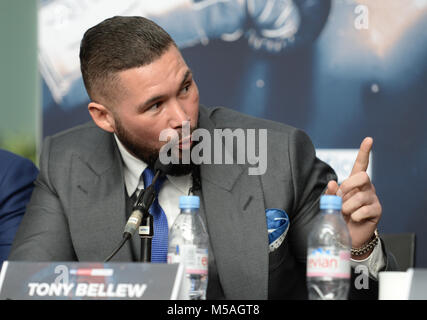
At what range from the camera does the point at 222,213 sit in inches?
71.2

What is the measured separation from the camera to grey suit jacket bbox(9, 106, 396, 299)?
175 cm

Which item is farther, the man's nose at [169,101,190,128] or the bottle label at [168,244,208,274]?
the man's nose at [169,101,190,128]

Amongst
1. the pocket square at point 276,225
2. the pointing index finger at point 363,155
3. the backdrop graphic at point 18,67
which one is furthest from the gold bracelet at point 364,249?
the backdrop graphic at point 18,67

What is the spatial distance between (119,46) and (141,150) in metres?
0.32

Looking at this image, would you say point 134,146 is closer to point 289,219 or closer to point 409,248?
point 289,219

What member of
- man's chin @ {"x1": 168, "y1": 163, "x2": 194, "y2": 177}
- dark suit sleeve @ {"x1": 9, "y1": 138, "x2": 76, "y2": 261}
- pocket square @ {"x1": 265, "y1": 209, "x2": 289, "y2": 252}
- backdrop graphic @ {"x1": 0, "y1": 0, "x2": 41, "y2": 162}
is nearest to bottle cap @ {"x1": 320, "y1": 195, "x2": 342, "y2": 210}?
pocket square @ {"x1": 265, "y1": 209, "x2": 289, "y2": 252}

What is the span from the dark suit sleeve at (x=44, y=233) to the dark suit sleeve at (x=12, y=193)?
204mm

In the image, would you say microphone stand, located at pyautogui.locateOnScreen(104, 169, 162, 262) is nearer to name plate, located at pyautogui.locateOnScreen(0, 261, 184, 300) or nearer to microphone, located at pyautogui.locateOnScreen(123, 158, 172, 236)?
microphone, located at pyautogui.locateOnScreen(123, 158, 172, 236)

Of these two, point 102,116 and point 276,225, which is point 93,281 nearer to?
point 276,225

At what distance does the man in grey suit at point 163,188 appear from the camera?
1769mm

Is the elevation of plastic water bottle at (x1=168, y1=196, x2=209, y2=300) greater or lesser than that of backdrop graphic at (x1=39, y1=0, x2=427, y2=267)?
lesser

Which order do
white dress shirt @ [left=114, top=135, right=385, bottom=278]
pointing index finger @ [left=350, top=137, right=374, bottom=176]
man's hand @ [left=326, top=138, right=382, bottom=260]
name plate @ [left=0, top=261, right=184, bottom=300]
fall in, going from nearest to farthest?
1. name plate @ [left=0, top=261, right=184, bottom=300]
2. man's hand @ [left=326, top=138, right=382, bottom=260]
3. pointing index finger @ [left=350, top=137, right=374, bottom=176]
4. white dress shirt @ [left=114, top=135, right=385, bottom=278]

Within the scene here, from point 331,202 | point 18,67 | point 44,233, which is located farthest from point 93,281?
point 18,67

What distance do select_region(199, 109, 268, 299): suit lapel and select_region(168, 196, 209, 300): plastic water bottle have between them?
19 centimetres
